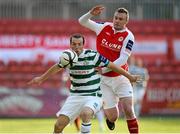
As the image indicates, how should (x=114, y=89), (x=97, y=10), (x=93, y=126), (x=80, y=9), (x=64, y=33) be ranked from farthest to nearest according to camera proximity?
1. (x=80, y=9)
2. (x=64, y=33)
3. (x=93, y=126)
4. (x=114, y=89)
5. (x=97, y=10)

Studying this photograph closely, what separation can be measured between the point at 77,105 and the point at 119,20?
6.31ft

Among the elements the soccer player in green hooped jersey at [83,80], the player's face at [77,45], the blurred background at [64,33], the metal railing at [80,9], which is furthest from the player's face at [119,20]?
the metal railing at [80,9]

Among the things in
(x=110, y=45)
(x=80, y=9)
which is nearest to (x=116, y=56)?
(x=110, y=45)

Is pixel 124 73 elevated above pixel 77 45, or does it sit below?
below

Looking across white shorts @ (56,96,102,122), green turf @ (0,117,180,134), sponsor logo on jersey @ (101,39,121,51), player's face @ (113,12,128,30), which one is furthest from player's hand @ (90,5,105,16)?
green turf @ (0,117,180,134)

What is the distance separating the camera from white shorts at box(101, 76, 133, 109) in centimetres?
1284

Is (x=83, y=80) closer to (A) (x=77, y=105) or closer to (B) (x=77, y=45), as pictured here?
(A) (x=77, y=105)

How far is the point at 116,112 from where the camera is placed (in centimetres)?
1307

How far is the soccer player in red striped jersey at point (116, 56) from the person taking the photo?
41.4ft

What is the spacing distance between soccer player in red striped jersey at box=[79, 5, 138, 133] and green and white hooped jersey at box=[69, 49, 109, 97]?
837mm

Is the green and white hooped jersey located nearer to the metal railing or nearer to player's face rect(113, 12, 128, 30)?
player's face rect(113, 12, 128, 30)

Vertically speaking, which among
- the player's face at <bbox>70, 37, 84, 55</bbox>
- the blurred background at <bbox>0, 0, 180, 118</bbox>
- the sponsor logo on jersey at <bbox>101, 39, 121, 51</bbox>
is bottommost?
the blurred background at <bbox>0, 0, 180, 118</bbox>

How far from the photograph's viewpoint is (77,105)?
11.6m

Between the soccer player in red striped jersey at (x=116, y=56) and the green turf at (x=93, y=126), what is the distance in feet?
12.5
